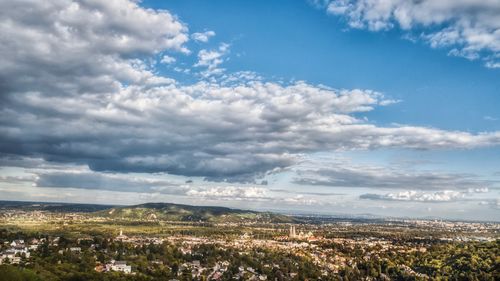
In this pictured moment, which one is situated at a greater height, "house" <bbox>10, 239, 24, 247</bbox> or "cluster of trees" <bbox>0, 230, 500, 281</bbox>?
"house" <bbox>10, 239, 24, 247</bbox>

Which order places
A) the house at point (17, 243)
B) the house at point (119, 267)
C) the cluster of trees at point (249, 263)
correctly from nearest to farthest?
1. the cluster of trees at point (249, 263)
2. the house at point (119, 267)
3. the house at point (17, 243)

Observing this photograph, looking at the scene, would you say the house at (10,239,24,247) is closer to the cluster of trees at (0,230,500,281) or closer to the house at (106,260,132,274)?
the cluster of trees at (0,230,500,281)

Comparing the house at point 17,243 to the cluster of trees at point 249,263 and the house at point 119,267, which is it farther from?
the house at point 119,267

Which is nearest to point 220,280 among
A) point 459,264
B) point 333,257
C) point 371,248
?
point 333,257

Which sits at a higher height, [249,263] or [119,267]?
[119,267]

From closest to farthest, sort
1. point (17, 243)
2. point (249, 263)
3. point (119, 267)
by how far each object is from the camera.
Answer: point (119, 267) → point (17, 243) → point (249, 263)

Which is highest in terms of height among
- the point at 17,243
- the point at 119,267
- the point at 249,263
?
the point at 17,243

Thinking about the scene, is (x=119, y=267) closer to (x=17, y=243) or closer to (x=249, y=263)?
(x=249, y=263)

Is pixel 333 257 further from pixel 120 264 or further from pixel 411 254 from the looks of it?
pixel 120 264

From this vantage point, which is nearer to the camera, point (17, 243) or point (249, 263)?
point (17, 243)

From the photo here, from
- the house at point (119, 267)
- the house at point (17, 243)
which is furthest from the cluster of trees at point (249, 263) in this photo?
the house at point (17, 243)

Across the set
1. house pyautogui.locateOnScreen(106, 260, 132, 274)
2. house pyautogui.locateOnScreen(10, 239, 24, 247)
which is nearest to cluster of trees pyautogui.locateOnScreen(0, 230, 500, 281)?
house pyautogui.locateOnScreen(106, 260, 132, 274)

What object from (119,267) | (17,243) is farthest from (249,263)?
(17,243)
